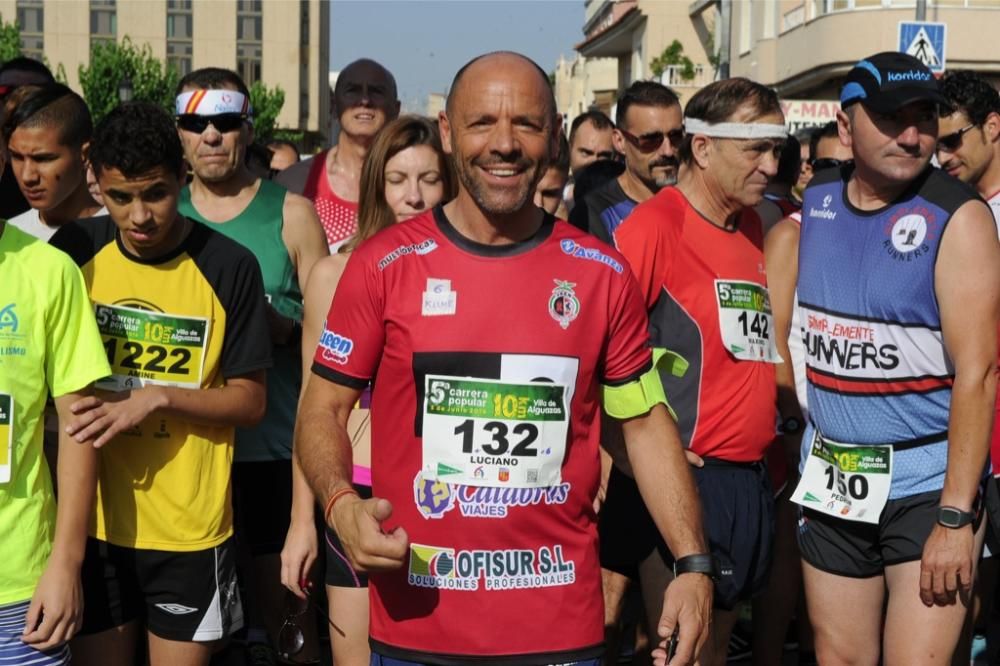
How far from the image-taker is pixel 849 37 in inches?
1248

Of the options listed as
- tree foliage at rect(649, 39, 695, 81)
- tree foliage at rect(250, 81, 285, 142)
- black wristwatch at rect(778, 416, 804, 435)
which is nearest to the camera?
black wristwatch at rect(778, 416, 804, 435)

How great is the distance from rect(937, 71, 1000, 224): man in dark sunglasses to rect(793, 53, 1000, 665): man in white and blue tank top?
141cm

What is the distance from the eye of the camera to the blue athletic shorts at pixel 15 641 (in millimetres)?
3975

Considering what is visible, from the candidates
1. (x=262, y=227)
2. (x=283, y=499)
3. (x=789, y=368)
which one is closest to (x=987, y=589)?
(x=789, y=368)

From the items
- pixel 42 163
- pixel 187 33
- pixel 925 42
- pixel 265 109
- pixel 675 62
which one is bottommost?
pixel 42 163

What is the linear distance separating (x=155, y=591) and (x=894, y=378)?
97.5 inches

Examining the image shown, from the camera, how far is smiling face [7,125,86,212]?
17.2 feet

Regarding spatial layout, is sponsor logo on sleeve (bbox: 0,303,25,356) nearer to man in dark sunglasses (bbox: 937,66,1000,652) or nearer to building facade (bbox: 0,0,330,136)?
man in dark sunglasses (bbox: 937,66,1000,652)

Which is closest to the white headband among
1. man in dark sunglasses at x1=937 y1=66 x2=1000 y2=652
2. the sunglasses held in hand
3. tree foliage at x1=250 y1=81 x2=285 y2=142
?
man in dark sunglasses at x1=937 y1=66 x2=1000 y2=652

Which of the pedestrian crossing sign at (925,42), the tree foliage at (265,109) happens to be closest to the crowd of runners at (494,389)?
the pedestrian crossing sign at (925,42)

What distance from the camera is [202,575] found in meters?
4.66

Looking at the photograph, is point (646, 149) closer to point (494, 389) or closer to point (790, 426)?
point (790, 426)

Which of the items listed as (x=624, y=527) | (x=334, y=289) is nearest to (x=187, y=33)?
(x=624, y=527)

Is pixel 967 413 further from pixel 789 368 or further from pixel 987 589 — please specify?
pixel 987 589
